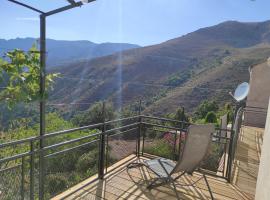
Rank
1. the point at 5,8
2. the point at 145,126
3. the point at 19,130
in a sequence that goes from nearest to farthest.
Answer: the point at 5,8 < the point at 145,126 < the point at 19,130

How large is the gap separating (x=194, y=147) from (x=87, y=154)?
578cm

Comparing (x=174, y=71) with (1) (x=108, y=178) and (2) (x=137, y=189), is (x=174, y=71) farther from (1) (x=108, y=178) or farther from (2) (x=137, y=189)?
(2) (x=137, y=189)

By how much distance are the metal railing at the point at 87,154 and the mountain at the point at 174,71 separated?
57.9ft

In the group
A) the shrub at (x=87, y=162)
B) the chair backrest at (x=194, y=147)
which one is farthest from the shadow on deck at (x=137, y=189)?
the shrub at (x=87, y=162)

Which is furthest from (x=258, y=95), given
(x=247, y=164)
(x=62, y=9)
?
(x=62, y=9)

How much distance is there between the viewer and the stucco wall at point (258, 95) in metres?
9.19

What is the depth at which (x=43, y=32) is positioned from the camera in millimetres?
2500

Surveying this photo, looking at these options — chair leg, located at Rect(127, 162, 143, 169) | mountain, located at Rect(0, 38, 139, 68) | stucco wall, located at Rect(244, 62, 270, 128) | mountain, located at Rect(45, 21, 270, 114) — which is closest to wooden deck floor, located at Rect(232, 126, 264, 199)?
chair leg, located at Rect(127, 162, 143, 169)

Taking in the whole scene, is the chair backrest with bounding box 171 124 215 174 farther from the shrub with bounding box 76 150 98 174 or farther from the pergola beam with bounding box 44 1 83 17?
the shrub with bounding box 76 150 98 174

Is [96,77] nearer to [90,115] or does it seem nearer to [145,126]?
[90,115]

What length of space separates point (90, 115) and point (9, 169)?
11.9 meters

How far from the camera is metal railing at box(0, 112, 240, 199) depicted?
2465 mm

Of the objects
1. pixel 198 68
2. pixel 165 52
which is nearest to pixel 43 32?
pixel 198 68

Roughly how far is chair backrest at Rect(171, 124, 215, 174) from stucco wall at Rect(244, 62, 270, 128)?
6813mm
